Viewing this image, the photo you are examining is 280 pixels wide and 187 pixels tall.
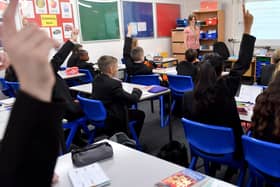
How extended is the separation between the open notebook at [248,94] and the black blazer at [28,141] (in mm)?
2373

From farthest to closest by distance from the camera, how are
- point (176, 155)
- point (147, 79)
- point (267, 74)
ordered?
point (147, 79)
point (267, 74)
point (176, 155)

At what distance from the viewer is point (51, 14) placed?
5.66 meters

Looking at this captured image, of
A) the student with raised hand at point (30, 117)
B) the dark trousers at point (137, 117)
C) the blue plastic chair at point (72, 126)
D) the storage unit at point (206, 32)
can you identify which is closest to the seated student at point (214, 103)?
the dark trousers at point (137, 117)

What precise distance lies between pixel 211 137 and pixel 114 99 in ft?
4.25

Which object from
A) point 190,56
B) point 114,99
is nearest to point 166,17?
point 190,56

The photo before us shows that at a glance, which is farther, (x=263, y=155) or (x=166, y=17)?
(x=166, y=17)

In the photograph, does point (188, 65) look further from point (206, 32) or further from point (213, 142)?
point (206, 32)

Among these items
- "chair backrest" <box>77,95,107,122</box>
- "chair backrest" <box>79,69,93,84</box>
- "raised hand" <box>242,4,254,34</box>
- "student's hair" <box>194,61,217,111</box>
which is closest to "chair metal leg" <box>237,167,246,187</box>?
"student's hair" <box>194,61,217,111</box>

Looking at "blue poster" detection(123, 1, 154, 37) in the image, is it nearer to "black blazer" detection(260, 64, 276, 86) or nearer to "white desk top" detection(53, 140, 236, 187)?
"black blazer" detection(260, 64, 276, 86)

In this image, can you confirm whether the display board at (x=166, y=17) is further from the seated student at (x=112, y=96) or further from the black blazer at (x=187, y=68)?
the seated student at (x=112, y=96)

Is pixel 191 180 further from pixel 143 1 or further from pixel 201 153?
pixel 143 1

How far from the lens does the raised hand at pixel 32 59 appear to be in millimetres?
359

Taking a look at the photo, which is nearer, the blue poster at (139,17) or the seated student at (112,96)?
the seated student at (112,96)

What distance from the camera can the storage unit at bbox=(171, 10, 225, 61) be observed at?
25.1 ft
